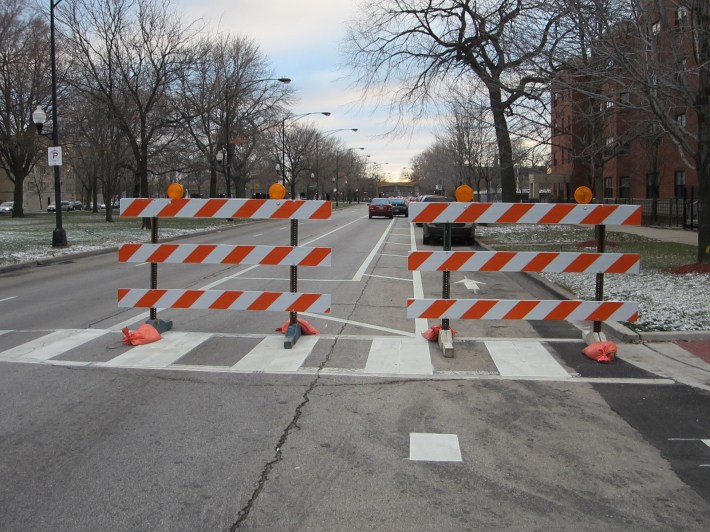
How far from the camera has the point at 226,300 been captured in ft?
24.2

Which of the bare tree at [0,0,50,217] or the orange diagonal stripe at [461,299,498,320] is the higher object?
the bare tree at [0,0,50,217]

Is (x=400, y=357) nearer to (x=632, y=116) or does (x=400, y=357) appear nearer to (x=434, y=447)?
(x=434, y=447)

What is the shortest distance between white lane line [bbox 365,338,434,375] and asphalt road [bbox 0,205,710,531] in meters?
0.03

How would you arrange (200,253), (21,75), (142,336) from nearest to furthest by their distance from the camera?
(142,336) < (200,253) < (21,75)

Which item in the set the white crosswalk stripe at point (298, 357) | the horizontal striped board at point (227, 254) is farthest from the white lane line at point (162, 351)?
the horizontal striped board at point (227, 254)

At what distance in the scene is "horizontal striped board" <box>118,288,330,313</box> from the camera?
722cm

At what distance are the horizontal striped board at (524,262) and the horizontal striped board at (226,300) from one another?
1.30 metres

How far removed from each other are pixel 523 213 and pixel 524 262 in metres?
0.57

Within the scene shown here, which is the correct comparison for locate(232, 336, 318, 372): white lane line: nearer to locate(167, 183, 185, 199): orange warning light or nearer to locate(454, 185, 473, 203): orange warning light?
locate(167, 183, 185, 199): orange warning light

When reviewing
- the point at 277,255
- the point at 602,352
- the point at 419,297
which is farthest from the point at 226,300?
the point at 419,297

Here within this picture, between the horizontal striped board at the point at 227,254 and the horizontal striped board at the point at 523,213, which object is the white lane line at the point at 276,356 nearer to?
the horizontal striped board at the point at 227,254

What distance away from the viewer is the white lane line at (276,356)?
6.34 m

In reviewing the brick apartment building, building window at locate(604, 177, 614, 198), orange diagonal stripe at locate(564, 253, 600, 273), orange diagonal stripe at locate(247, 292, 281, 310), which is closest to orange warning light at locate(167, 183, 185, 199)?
orange diagonal stripe at locate(247, 292, 281, 310)

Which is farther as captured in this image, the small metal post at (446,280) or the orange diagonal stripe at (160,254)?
the orange diagonal stripe at (160,254)
